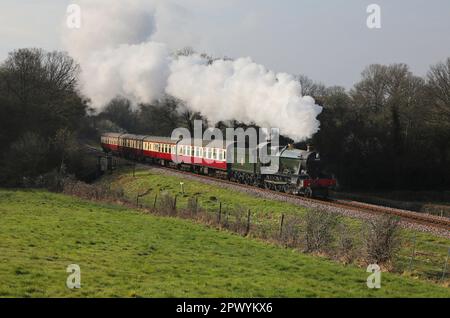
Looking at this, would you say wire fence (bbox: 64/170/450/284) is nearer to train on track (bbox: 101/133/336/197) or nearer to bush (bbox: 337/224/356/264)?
bush (bbox: 337/224/356/264)

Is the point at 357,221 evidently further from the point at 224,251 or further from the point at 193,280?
the point at 193,280

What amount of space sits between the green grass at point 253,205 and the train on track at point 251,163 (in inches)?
89.0

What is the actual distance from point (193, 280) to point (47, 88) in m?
44.8

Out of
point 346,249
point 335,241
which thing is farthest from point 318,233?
point 346,249

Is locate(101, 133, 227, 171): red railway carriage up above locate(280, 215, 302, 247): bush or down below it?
above

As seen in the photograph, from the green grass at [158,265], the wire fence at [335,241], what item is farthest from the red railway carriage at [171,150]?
the green grass at [158,265]

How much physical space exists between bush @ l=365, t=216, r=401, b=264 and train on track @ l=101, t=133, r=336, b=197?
12.6 meters

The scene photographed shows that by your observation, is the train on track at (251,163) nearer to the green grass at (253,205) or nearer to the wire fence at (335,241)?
the green grass at (253,205)

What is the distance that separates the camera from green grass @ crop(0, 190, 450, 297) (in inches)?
432

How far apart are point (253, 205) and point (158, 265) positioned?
1458 cm

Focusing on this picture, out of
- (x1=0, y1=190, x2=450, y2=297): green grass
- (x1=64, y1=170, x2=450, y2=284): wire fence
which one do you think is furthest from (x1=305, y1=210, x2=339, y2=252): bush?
(x1=0, y1=190, x2=450, y2=297): green grass

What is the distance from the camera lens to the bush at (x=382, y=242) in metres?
15.8
